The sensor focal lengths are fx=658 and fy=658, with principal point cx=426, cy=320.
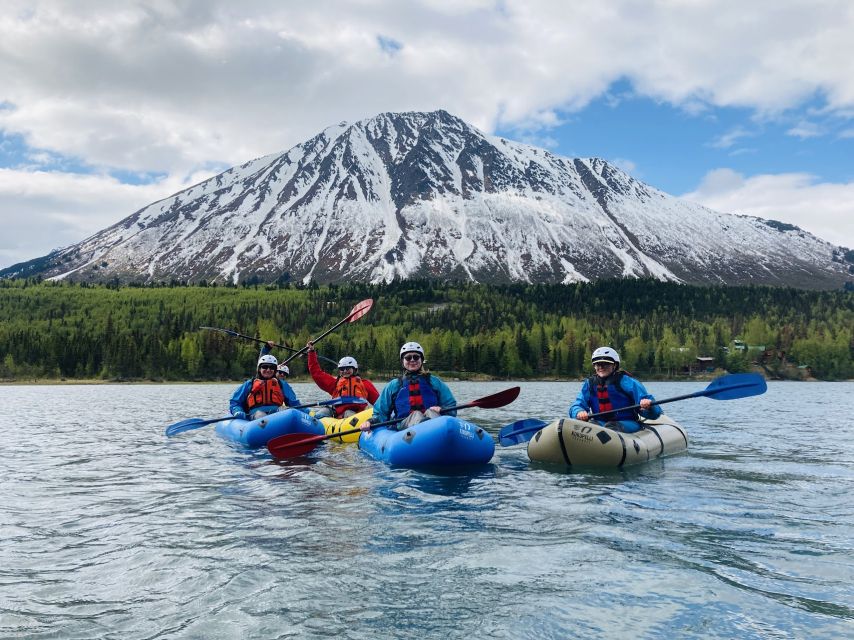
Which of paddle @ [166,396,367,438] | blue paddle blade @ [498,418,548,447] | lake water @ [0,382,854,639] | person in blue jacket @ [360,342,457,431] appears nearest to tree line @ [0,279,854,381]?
paddle @ [166,396,367,438]

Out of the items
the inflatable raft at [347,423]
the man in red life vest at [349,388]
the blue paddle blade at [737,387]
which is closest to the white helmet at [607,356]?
the blue paddle blade at [737,387]

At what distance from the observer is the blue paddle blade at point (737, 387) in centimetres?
1647

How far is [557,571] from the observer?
7496 mm

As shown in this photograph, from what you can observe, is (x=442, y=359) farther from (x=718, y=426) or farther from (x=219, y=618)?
(x=219, y=618)

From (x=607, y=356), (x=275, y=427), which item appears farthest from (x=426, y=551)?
(x=275, y=427)

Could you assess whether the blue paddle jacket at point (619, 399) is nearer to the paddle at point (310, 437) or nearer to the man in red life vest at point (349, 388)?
the paddle at point (310, 437)

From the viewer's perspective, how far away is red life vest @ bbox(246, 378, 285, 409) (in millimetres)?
21594

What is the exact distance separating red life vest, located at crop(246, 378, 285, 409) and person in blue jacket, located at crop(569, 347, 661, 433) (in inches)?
393

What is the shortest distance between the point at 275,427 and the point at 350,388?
5037 millimetres

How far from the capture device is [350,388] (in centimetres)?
2330

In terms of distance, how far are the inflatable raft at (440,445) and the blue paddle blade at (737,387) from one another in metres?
6.11

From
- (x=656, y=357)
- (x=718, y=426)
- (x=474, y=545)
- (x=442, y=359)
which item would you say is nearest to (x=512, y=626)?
(x=474, y=545)

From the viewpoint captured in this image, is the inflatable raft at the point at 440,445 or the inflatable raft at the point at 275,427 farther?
the inflatable raft at the point at 275,427

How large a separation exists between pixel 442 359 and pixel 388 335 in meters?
16.6
